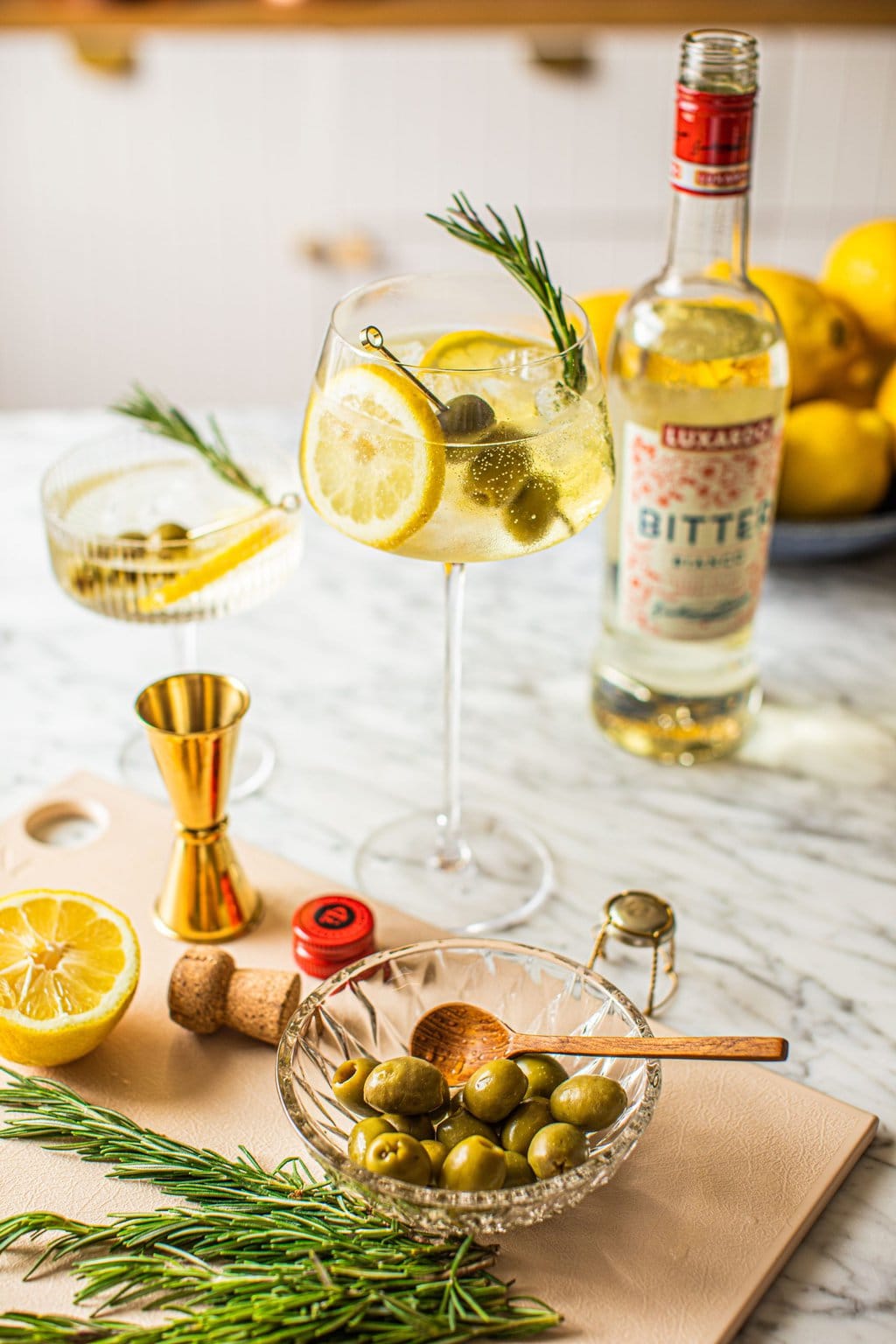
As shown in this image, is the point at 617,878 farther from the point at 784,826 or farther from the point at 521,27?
the point at 521,27

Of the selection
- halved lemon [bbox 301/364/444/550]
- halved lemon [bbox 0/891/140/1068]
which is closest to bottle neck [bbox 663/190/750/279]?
halved lemon [bbox 301/364/444/550]

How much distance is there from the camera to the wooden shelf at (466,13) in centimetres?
240

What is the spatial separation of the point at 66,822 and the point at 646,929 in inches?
19.2

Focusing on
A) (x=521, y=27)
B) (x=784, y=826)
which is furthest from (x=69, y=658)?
(x=521, y=27)

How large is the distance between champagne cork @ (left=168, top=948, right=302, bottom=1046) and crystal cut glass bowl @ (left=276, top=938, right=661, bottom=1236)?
0.17 feet

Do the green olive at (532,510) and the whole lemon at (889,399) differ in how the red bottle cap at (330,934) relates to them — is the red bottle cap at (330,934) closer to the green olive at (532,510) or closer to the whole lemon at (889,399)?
the green olive at (532,510)

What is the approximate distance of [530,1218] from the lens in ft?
2.45

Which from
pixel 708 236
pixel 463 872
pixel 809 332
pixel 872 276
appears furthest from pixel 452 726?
pixel 872 276

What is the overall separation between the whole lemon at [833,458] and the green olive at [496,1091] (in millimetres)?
769

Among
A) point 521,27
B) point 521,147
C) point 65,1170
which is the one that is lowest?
point 65,1170

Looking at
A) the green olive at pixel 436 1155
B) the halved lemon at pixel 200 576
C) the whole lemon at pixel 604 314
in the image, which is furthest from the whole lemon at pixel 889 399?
the green olive at pixel 436 1155

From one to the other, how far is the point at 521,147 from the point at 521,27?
310 millimetres

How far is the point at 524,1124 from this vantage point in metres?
0.80

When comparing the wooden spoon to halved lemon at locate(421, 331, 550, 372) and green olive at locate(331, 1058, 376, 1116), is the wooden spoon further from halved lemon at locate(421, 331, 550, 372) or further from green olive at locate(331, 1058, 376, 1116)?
halved lemon at locate(421, 331, 550, 372)
